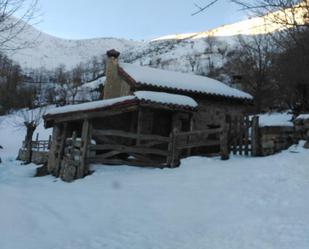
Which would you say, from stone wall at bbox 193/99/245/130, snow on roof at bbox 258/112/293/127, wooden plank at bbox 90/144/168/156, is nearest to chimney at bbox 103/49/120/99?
stone wall at bbox 193/99/245/130

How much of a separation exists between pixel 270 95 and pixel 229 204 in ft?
86.4

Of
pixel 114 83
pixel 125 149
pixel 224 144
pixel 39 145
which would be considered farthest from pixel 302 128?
pixel 39 145

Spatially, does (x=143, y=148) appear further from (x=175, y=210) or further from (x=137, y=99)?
(x=175, y=210)

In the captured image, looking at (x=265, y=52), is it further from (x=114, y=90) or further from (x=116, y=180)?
(x=116, y=180)

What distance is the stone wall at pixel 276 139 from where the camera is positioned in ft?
44.5

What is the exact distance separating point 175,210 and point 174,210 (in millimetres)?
19

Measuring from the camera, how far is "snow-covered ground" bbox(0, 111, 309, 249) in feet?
19.0

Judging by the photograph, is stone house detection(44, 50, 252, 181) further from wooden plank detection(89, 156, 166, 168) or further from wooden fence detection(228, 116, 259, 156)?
wooden fence detection(228, 116, 259, 156)

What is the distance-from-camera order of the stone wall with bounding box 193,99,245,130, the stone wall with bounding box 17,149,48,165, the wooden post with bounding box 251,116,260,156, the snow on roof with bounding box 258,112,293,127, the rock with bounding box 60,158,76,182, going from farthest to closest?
the stone wall with bounding box 17,149,48,165, the stone wall with bounding box 193,99,245,130, the snow on roof with bounding box 258,112,293,127, the wooden post with bounding box 251,116,260,156, the rock with bounding box 60,158,76,182

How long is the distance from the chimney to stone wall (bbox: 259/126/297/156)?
8.13 m

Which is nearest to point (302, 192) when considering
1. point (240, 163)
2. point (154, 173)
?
point (240, 163)

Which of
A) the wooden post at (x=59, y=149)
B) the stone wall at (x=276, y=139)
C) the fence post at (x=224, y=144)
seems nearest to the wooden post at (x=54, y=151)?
the wooden post at (x=59, y=149)

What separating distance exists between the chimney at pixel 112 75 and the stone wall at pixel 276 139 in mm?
8127

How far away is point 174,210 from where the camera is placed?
26.2 ft
